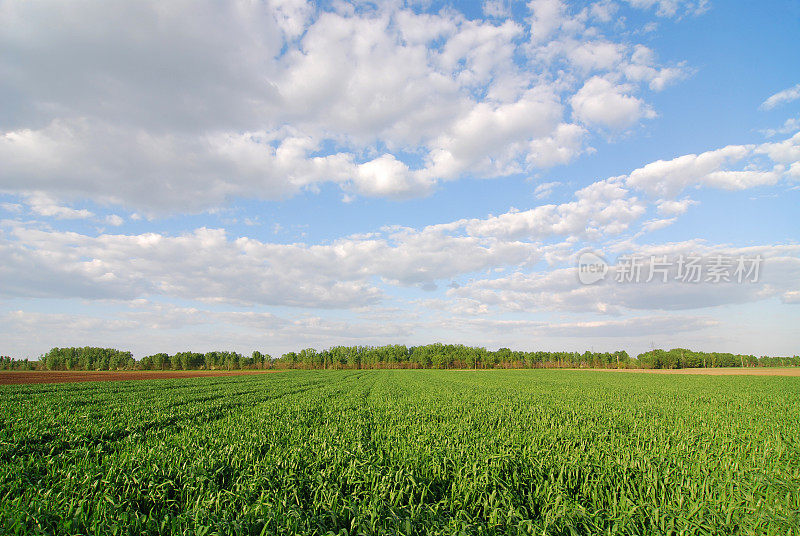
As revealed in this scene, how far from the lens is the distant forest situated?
160000 millimetres

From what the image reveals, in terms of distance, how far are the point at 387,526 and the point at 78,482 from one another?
5.74 metres

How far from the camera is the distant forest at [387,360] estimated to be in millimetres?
Answer: 160000

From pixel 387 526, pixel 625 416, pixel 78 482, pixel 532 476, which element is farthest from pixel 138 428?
pixel 625 416

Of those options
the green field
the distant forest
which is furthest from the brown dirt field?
the distant forest

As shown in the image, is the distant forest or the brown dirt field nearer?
the brown dirt field

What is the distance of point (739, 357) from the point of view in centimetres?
18175

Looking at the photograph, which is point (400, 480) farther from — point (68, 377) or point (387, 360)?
point (387, 360)

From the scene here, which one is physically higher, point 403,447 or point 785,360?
point 403,447

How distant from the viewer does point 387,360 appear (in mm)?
174500

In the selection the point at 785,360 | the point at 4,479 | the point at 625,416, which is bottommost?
the point at 785,360

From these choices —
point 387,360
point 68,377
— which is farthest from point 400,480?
point 387,360

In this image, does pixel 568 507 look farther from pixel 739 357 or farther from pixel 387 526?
pixel 739 357

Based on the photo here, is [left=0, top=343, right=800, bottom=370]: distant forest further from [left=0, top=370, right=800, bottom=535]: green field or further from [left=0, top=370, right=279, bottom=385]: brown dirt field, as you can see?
[left=0, top=370, right=800, bottom=535]: green field

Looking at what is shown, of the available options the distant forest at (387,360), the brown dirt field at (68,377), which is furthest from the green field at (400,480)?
the distant forest at (387,360)
